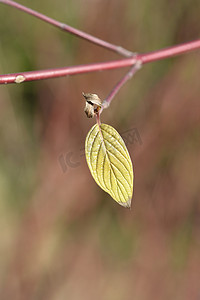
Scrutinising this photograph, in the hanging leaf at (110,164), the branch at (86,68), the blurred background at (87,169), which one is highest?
the blurred background at (87,169)

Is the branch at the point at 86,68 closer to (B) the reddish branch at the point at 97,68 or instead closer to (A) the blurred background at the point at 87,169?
(B) the reddish branch at the point at 97,68

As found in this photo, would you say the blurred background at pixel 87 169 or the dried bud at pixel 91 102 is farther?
the blurred background at pixel 87 169

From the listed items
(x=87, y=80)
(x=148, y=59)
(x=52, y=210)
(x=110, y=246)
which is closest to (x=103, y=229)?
(x=110, y=246)

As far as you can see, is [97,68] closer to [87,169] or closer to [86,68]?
[86,68]

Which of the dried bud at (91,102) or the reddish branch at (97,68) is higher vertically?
the reddish branch at (97,68)

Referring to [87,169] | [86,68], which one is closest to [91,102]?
[86,68]

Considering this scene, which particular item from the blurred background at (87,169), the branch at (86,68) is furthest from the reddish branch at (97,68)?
the blurred background at (87,169)

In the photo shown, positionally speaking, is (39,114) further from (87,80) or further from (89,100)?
(89,100)

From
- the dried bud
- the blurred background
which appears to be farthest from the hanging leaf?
the blurred background
